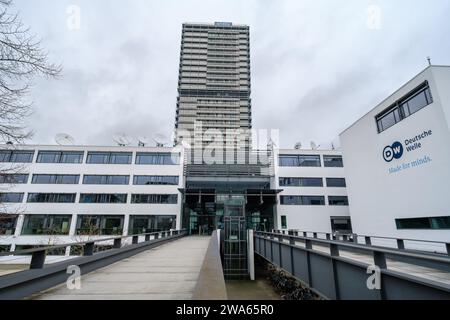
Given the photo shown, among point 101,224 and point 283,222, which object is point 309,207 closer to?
point 283,222

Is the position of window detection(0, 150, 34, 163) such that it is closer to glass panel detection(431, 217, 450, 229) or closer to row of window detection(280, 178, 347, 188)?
row of window detection(280, 178, 347, 188)

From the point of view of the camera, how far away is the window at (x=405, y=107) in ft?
41.5

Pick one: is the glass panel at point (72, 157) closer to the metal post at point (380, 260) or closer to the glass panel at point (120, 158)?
the glass panel at point (120, 158)

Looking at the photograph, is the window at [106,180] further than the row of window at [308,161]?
No

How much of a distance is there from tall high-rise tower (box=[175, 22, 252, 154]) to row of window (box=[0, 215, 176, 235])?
31.2 m

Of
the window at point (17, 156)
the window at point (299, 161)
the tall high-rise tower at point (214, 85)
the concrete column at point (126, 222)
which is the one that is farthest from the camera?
the tall high-rise tower at point (214, 85)

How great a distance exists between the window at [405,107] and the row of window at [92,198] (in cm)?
2355

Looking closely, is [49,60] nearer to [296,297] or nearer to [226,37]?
[296,297]

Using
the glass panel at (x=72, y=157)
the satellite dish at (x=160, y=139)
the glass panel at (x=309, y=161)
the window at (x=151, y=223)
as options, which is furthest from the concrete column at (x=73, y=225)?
the glass panel at (x=309, y=161)

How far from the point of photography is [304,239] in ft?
23.8

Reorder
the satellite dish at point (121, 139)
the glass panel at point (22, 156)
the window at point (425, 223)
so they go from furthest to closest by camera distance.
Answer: the satellite dish at point (121, 139) → the glass panel at point (22, 156) → the window at point (425, 223)

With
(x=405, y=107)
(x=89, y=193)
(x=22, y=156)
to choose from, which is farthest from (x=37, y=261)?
(x=22, y=156)
